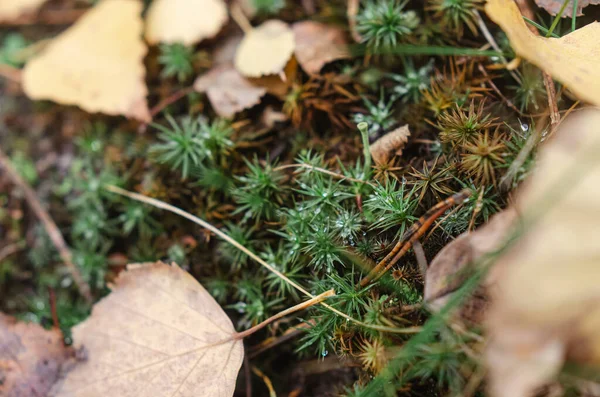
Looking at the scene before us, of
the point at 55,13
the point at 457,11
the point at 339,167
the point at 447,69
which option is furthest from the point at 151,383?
the point at 55,13

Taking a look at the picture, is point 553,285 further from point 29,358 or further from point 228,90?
point 29,358

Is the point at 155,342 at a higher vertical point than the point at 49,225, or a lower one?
higher

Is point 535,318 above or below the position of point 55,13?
above

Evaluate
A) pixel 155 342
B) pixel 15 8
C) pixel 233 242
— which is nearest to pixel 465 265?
pixel 233 242

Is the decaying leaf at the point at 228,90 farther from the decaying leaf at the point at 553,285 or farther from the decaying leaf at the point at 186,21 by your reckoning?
the decaying leaf at the point at 553,285

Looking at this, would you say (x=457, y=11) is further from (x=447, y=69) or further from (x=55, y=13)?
(x=55, y=13)

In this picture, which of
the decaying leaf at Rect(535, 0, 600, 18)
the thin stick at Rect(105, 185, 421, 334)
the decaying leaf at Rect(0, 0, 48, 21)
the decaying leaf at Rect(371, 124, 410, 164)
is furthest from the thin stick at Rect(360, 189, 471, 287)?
the decaying leaf at Rect(0, 0, 48, 21)

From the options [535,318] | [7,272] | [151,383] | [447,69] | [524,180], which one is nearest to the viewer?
[535,318]
